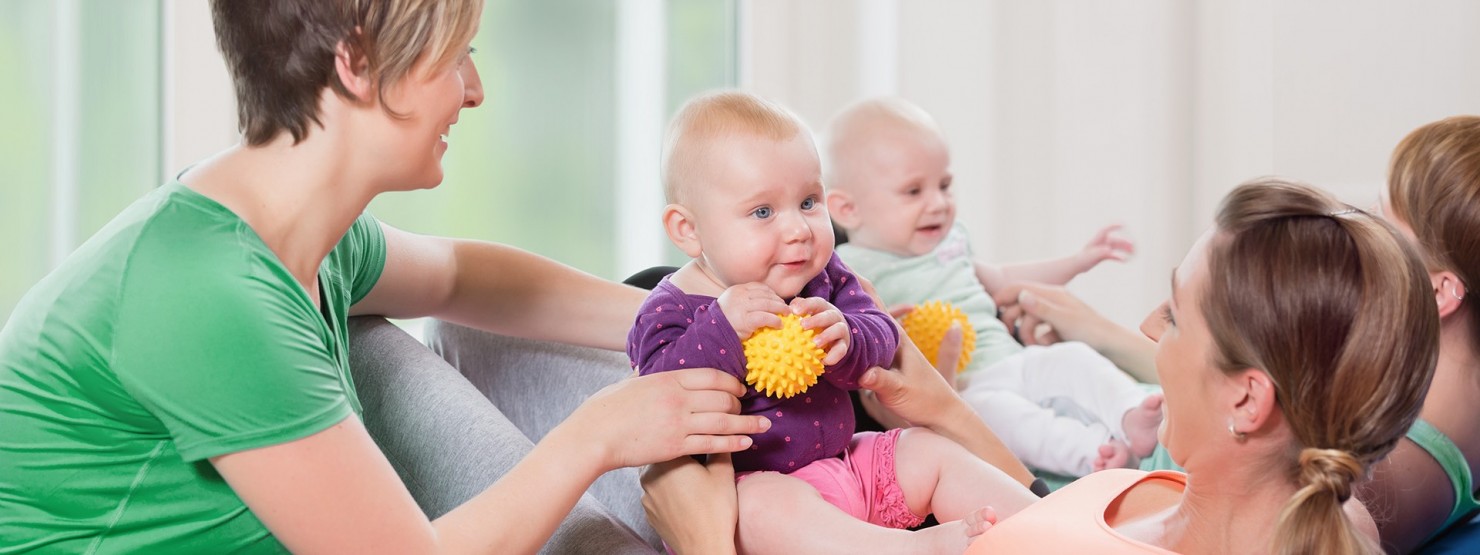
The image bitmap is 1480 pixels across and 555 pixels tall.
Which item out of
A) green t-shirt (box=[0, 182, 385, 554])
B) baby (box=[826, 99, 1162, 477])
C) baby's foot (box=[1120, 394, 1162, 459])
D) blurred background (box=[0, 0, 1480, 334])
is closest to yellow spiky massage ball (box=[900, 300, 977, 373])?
baby (box=[826, 99, 1162, 477])

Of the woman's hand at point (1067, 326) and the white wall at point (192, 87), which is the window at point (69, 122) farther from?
the woman's hand at point (1067, 326)

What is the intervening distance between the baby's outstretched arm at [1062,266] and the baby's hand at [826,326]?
153 centimetres

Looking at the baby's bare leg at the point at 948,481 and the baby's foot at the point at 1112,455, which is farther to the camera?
the baby's foot at the point at 1112,455

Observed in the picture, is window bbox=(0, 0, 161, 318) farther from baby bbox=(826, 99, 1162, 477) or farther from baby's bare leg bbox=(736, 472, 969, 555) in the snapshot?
baby's bare leg bbox=(736, 472, 969, 555)

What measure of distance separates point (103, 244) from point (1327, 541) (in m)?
1.27

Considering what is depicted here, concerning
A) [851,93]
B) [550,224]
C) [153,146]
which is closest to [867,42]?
[851,93]

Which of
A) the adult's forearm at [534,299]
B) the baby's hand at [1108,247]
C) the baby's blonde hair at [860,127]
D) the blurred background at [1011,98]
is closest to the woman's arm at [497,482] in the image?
the adult's forearm at [534,299]

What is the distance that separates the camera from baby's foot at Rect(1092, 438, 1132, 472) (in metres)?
2.24

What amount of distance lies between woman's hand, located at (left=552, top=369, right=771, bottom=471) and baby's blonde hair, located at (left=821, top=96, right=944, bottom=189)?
1.27 m

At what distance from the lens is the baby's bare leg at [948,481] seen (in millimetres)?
1634

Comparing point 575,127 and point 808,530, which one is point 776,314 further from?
point 575,127

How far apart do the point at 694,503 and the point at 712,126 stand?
1.57 feet

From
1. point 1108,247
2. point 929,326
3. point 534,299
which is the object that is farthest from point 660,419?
point 1108,247

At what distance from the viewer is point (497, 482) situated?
4.73ft
